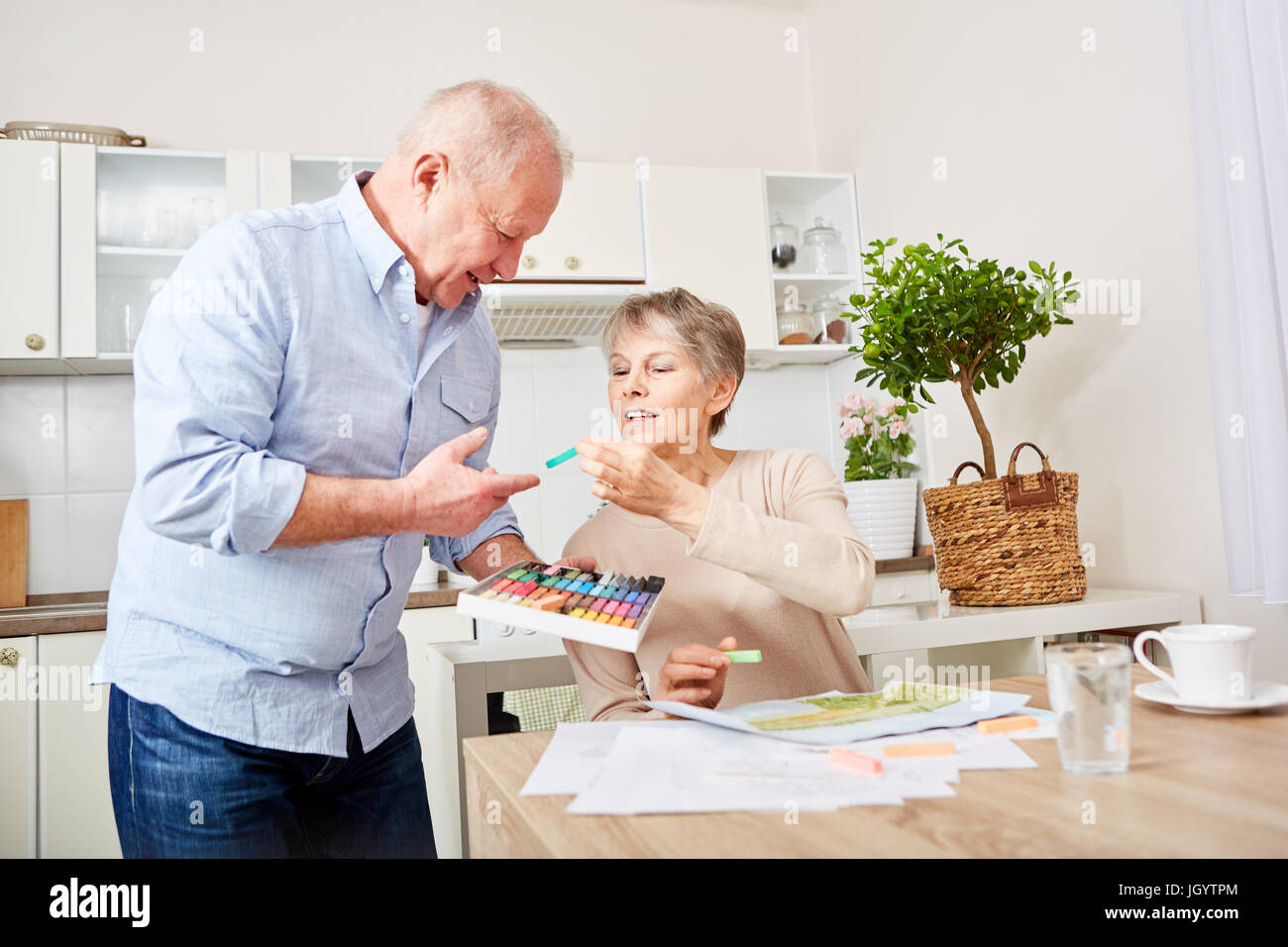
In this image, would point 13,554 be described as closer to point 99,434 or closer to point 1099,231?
point 99,434

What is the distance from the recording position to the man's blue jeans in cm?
101

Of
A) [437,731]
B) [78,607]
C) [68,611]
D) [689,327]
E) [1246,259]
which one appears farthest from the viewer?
[78,607]

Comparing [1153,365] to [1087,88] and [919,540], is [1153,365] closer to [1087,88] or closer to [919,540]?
[1087,88]

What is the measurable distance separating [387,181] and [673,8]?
2699mm

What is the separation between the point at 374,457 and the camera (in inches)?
46.2

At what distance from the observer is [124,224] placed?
274 cm

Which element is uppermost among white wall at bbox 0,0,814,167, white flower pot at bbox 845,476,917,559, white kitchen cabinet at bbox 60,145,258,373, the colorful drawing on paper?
white wall at bbox 0,0,814,167

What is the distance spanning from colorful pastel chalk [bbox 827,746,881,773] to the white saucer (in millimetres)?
332

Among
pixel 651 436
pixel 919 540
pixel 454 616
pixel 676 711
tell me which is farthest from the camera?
pixel 919 540

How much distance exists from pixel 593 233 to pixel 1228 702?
7.97 ft

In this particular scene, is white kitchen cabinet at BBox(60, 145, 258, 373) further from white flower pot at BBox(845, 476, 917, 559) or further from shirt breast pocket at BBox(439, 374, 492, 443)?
white flower pot at BBox(845, 476, 917, 559)

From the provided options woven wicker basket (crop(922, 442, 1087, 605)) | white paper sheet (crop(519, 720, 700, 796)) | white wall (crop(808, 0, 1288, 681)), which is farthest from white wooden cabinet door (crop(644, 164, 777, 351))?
white paper sheet (crop(519, 720, 700, 796))

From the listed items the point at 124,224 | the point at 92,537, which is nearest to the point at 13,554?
the point at 92,537
